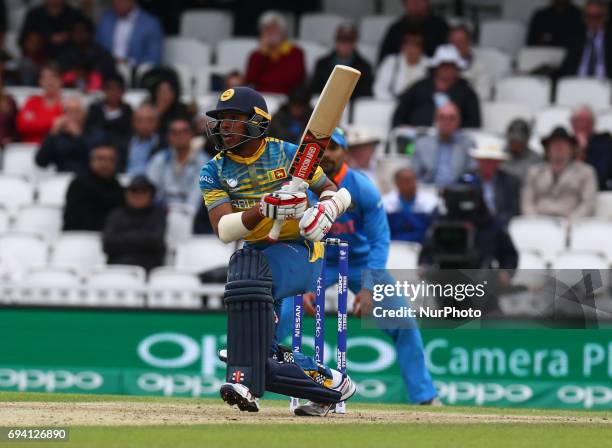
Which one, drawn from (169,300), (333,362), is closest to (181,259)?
(169,300)

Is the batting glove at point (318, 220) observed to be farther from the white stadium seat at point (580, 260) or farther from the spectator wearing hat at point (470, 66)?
the spectator wearing hat at point (470, 66)

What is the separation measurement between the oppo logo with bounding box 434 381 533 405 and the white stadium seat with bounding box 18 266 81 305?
10.6ft

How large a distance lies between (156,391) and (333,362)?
1453 mm

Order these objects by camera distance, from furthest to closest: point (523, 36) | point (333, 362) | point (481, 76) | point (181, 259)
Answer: point (523, 36) → point (481, 76) → point (181, 259) → point (333, 362)

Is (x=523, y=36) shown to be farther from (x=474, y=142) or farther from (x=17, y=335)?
(x=17, y=335)

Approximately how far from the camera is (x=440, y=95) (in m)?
15.8

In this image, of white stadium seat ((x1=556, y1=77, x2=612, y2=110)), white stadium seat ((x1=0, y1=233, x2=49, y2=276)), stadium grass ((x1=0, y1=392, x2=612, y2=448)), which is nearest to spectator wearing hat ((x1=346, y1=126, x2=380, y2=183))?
white stadium seat ((x1=0, y1=233, x2=49, y2=276))

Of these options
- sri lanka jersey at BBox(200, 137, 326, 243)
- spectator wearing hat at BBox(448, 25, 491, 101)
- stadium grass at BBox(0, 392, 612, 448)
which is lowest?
stadium grass at BBox(0, 392, 612, 448)

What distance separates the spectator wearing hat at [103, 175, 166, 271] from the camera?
14164mm

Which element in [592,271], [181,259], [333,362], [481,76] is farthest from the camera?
[481,76]

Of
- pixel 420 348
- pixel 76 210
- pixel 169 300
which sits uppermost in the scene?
pixel 76 210

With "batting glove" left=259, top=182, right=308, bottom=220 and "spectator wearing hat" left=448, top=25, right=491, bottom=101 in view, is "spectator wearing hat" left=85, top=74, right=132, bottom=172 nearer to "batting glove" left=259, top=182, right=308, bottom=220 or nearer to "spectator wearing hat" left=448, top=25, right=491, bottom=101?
"spectator wearing hat" left=448, top=25, right=491, bottom=101

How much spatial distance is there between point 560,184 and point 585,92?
2062 millimetres

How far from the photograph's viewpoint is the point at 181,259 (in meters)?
14.0
